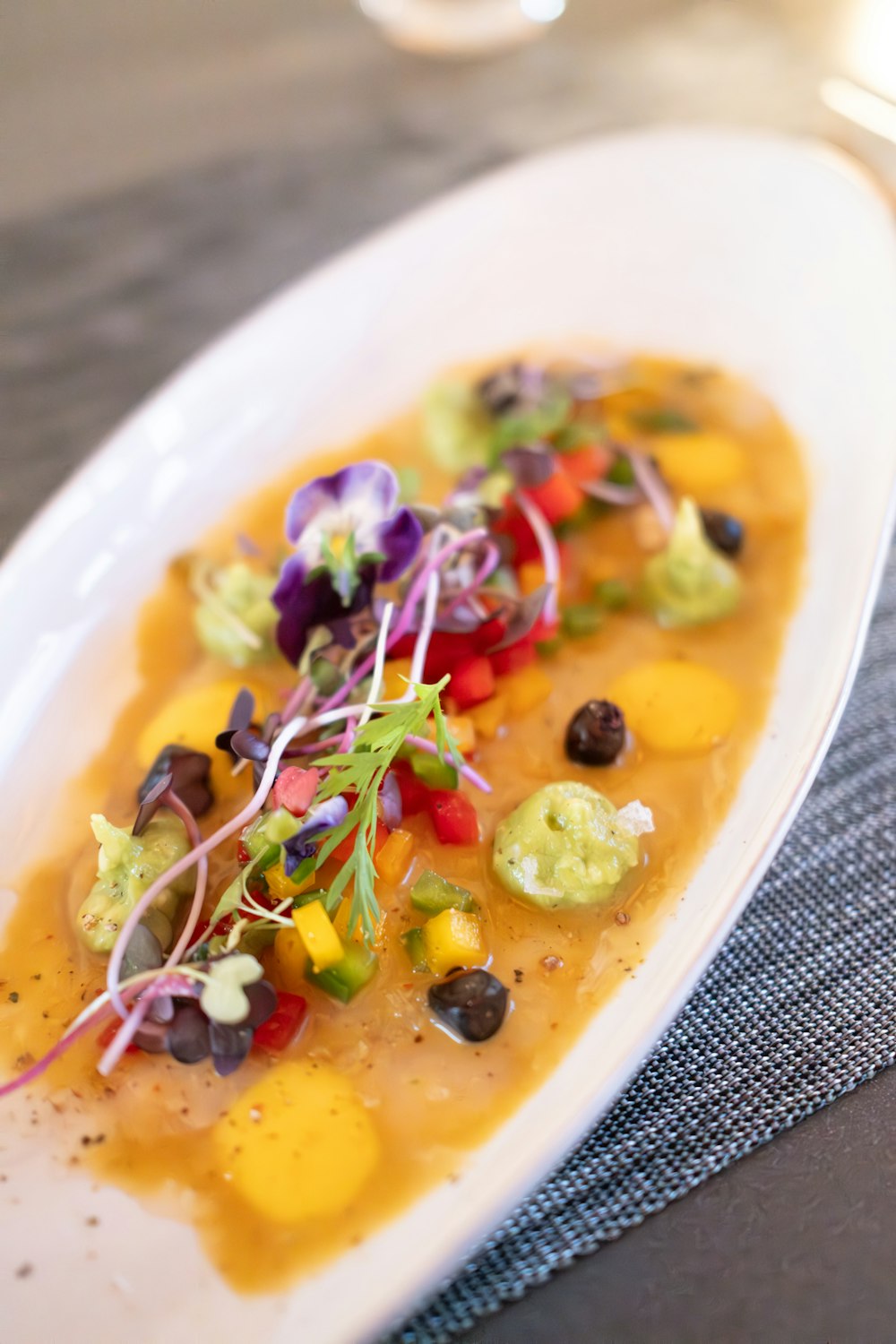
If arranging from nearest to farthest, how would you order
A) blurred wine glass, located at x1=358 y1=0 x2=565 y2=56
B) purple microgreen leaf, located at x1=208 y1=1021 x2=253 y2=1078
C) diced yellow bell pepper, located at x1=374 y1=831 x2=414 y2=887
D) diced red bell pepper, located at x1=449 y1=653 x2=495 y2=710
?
purple microgreen leaf, located at x1=208 y1=1021 x2=253 y2=1078
diced yellow bell pepper, located at x1=374 y1=831 x2=414 y2=887
diced red bell pepper, located at x1=449 y1=653 x2=495 y2=710
blurred wine glass, located at x1=358 y1=0 x2=565 y2=56

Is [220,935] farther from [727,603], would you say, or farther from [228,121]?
[228,121]

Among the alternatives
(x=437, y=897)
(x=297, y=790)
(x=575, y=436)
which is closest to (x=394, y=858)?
→ (x=437, y=897)

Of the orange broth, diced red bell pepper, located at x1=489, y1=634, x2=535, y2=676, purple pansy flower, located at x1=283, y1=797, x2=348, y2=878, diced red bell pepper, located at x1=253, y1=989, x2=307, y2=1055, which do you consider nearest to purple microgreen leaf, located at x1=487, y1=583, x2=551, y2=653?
diced red bell pepper, located at x1=489, y1=634, x2=535, y2=676

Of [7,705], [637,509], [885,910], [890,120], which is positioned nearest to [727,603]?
[637,509]

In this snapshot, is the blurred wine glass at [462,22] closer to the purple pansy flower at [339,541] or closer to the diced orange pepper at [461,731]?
the purple pansy flower at [339,541]

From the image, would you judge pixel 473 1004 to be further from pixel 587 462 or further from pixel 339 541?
pixel 587 462

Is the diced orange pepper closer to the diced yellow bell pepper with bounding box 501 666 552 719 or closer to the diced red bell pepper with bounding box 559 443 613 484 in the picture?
the diced yellow bell pepper with bounding box 501 666 552 719

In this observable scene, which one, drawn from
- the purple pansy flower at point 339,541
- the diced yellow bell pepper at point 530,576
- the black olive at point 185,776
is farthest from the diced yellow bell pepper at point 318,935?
the diced yellow bell pepper at point 530,576

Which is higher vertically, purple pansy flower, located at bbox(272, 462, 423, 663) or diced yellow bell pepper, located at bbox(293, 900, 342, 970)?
purple pansy flower, located at bbox(272, 462, 423, 663)
